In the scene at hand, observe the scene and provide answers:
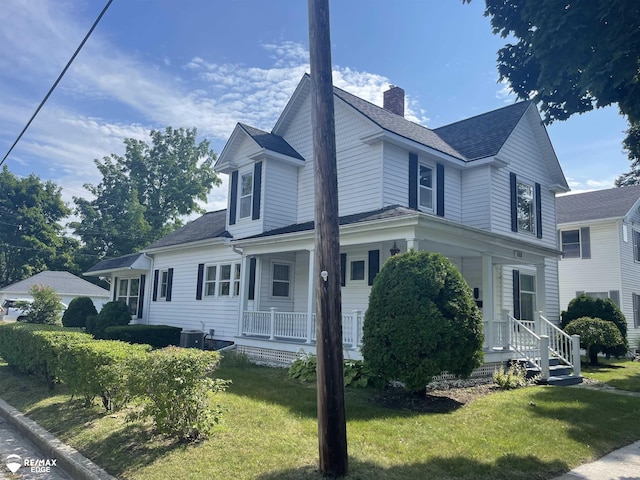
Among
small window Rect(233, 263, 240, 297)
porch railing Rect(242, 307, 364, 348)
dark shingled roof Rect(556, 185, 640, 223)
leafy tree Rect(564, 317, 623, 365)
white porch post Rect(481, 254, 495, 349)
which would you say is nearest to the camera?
white porch post Rect(481, 254, 495, 349)

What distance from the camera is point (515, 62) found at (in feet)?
28.0

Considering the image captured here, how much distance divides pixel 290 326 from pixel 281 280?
2774 millimetres

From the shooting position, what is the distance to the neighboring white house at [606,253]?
22312 millimetres

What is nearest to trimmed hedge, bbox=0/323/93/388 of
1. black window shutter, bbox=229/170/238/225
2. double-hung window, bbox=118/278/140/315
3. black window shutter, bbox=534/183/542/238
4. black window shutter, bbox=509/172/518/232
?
black window shutter, bbox=229/170/238/225

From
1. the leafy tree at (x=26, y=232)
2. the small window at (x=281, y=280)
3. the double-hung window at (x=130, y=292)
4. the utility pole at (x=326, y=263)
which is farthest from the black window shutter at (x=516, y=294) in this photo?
the leafy tree at (x=26, y=232)

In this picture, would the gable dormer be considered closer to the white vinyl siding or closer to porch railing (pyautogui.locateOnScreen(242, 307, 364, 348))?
the white vinyl siding

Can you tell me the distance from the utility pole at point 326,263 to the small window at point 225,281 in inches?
512

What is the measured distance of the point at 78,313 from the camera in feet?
81.7

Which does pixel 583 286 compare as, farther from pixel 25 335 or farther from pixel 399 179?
pixel 25 335

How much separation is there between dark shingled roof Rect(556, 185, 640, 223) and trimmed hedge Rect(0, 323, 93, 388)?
22603 millimetres

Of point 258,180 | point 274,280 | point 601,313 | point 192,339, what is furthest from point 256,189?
point 601,313

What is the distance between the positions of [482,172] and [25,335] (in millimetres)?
13884

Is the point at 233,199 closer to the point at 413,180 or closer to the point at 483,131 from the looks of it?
the point at 413,180

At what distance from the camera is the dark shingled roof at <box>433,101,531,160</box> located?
16312 mm
